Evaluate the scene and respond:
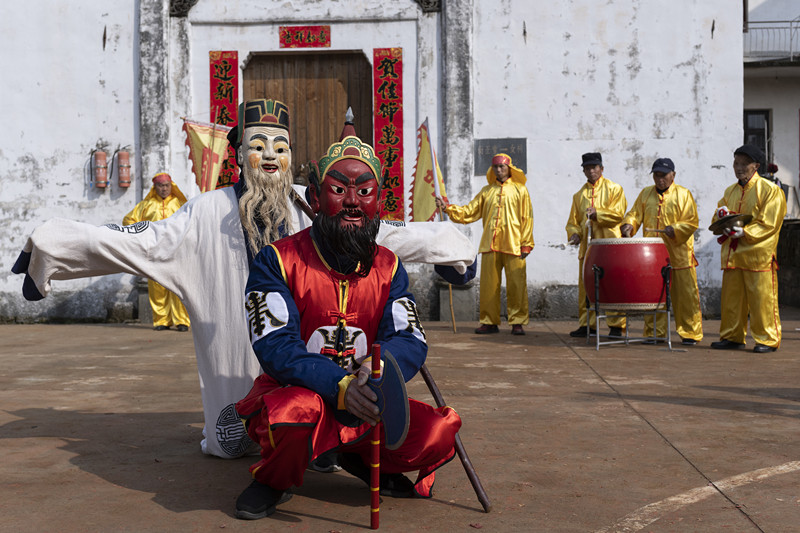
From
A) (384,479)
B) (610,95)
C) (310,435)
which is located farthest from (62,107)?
(310,435)

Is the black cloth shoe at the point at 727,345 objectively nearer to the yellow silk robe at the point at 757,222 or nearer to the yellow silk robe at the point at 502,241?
the yellow silk robe at the point at 757,222

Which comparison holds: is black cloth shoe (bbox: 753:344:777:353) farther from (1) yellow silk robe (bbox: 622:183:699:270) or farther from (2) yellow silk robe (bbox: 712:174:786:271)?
(1) yellow silk robe (bbox: 622:183:699:270)

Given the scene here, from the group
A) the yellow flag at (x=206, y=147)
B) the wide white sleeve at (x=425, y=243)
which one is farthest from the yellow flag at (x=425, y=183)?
the wide white sleeve at (x=425, y=243)

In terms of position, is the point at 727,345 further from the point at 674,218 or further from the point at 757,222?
the point at 674,218

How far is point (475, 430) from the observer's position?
168 inches

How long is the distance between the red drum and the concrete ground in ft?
2.30

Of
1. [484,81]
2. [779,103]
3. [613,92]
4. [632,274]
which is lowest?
[632,274]

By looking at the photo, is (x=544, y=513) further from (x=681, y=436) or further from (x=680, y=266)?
(x=680, y=266)

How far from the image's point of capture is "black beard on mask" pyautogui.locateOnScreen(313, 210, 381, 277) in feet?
9.86

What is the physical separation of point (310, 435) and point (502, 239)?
644cm

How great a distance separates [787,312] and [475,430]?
8499 millimetres

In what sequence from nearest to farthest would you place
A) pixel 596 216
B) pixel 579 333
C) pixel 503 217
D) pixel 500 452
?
1. pixel 500 452
2. pixel 596 216
3. pixel 579 333
4. pixel 503 217

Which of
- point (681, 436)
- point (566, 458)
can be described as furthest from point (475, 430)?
point (681, 436)

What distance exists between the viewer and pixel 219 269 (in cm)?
371
